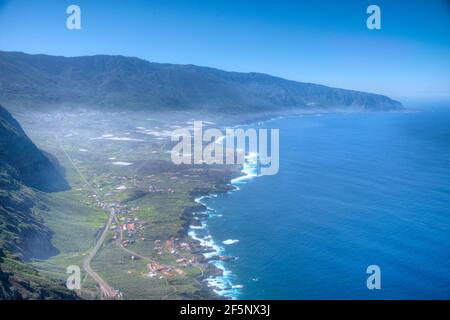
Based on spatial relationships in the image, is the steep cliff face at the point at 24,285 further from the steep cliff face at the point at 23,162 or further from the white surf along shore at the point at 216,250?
the steep cliff face at the point at 23,162

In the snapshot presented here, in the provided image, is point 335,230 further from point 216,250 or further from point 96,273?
point 96,273

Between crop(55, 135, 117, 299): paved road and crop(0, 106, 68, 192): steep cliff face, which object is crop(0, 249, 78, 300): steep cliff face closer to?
crop(55, 135, 117, 299): paved road

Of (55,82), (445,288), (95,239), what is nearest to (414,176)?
(445,288)

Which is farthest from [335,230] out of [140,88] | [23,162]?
[140,88]

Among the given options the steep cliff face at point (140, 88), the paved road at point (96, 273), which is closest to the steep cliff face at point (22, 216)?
the paved road at point (96, 273)
